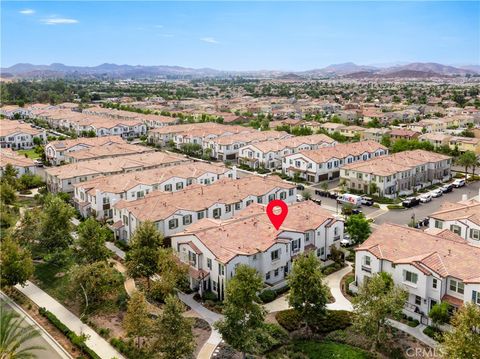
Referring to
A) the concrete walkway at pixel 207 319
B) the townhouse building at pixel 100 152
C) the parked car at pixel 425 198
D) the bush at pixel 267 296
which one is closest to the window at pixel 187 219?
the concrete walkway at pixel 207 319

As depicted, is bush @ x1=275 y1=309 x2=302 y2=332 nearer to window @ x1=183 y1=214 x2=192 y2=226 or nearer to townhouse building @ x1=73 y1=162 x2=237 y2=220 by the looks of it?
window @ x1=183 y1=214 x2=192 y2=226

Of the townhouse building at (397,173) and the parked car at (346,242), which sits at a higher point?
the townhouse building at (397,173)

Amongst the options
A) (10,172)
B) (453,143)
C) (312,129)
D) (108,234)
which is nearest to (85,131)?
(10,172)

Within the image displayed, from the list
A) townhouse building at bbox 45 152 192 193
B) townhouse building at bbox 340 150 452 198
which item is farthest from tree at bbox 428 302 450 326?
townhouse building at bbox 45 152 192 193

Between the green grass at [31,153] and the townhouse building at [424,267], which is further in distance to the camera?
the green grass at [31,153]

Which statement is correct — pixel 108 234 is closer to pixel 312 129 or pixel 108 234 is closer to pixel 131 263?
pixel 131 263

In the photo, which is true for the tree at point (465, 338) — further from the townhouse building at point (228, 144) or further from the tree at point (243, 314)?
the townhouse building at point (228, 144)

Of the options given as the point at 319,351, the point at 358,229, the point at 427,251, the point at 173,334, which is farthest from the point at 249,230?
the point at 173,334
